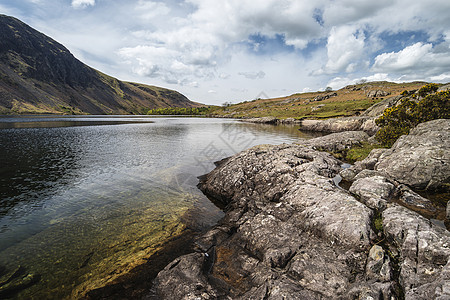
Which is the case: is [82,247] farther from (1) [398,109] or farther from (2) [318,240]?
(1) [398,109]

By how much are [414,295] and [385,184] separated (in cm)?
1116

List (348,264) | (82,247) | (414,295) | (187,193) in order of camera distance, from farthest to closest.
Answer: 1. (187,193)
2. (82,247)
3. (348,264)
4. (414,295)

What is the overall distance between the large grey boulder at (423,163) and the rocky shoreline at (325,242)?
68 millimetres

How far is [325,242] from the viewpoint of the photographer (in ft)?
38.5

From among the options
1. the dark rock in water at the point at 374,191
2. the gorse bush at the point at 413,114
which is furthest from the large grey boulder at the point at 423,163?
the gorse bush at the point at 413,114

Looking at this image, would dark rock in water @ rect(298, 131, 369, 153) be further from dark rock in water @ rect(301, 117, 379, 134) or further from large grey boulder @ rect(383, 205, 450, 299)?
large grey boulder @ rect(383, 205, 450, 299)

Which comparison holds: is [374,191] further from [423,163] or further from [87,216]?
[87,216]

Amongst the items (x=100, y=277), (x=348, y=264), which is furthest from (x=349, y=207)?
(x=100, y=277)

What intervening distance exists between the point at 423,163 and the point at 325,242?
14673mm

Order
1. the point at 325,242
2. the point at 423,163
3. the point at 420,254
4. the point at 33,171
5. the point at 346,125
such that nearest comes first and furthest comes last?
the point at 420,254, the point at 325,242, the point at 423,163, the point at 33,171, the point at 346,125

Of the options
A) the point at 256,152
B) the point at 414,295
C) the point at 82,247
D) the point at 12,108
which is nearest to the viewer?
the point at 414,295

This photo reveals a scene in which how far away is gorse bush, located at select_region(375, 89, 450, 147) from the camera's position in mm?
→ 29391

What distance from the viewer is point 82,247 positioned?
14141mm

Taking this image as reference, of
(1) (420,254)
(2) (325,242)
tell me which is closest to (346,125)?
(2) (325,242)
